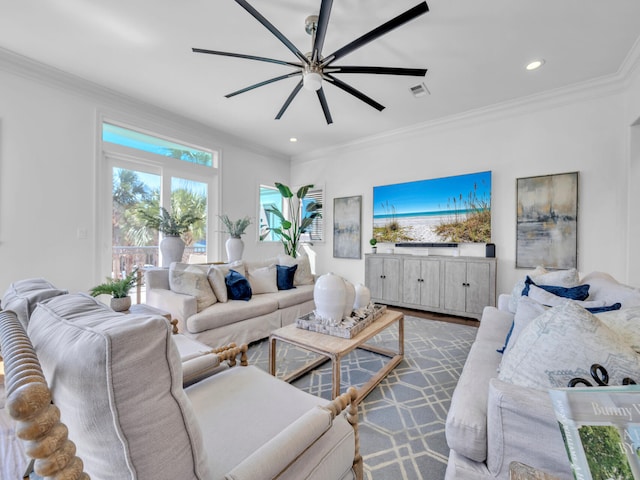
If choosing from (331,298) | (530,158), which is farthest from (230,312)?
(530,158)

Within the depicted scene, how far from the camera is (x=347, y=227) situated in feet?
16.9

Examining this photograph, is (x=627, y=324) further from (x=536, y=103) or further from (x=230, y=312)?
(x=536, y=103)

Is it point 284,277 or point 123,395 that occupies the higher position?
point 123,395

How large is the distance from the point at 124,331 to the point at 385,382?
80.6 inches

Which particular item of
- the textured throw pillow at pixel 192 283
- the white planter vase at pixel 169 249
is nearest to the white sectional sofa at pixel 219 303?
the textured throw pillow at pixel 192 283

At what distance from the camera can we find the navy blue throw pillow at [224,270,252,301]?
116 inches

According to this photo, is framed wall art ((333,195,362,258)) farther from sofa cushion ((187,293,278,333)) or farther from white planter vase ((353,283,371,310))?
white planter vase ((353,283,371,310))

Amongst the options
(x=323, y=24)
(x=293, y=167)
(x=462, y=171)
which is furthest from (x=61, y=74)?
(x=462, y=171)

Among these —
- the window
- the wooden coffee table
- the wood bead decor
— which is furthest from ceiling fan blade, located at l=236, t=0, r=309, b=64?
the window

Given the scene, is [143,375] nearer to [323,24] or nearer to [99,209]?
[323,24]

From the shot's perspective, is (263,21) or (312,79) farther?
(312,79)

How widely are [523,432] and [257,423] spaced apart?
2.95 feet

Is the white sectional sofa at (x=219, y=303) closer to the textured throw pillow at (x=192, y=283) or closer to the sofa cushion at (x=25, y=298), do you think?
the textured throw pillow at (x=192, y=283)

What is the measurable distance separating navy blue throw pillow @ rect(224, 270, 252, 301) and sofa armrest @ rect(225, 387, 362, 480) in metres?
2.17
